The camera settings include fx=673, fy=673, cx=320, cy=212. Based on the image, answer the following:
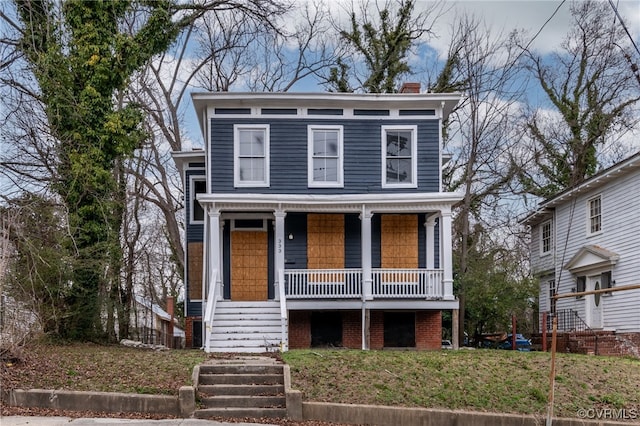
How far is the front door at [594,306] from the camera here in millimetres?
23219

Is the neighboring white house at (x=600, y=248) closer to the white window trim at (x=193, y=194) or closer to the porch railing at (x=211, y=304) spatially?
the porch railing at (x=211, y=304)

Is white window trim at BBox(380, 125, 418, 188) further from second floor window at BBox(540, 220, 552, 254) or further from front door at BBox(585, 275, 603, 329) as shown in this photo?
second floor window at BBox(540, 220, 552, 254)

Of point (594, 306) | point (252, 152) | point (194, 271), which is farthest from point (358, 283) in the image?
point (594, 306)

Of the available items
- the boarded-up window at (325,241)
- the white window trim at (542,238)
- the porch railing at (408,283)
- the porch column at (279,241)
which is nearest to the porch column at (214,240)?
the porch column at (279,241)

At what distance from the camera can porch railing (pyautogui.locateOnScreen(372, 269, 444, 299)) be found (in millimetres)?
18234

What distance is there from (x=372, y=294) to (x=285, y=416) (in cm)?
797

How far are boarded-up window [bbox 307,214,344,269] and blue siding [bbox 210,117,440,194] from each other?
824 millimetres

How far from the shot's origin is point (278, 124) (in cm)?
1941

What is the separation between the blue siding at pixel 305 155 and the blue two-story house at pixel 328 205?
0.09 feet

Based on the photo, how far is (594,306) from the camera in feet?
77.5

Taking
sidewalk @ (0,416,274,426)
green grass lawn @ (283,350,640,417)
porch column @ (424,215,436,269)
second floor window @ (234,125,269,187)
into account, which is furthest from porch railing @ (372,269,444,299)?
sidewalk @ (0,416,274,426)

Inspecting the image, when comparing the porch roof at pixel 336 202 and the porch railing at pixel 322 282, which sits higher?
the porch roof at pixel 336 202

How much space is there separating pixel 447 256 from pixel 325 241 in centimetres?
350

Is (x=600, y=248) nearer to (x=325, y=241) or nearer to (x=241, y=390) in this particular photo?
(x=325, y=241)
